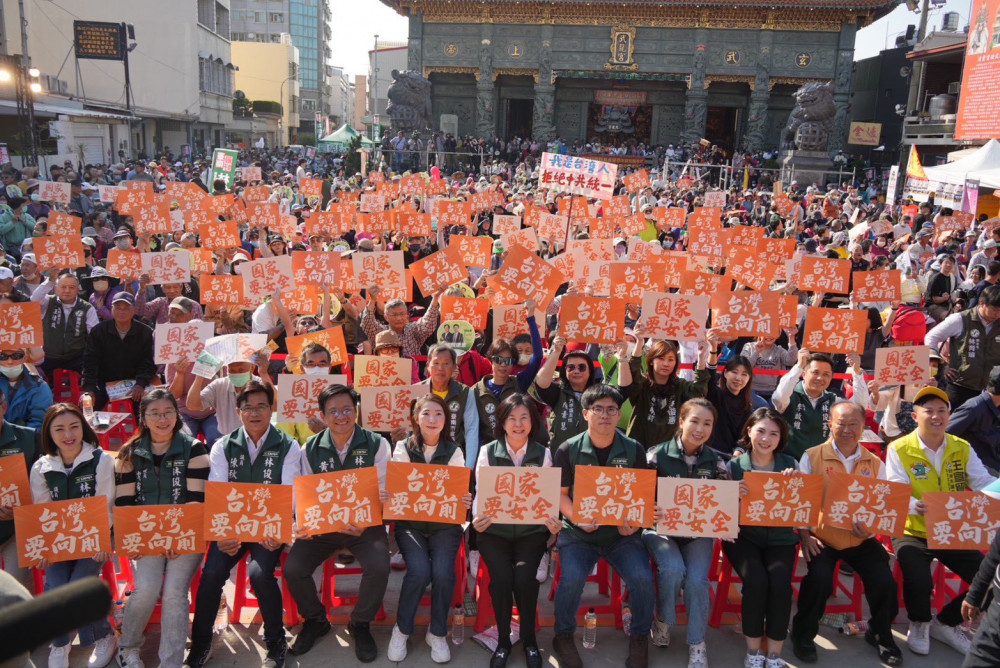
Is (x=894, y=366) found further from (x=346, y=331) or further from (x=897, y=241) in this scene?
(x=897, y=241)

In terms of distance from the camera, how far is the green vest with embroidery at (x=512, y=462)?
416 cm

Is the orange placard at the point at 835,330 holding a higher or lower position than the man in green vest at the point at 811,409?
higher

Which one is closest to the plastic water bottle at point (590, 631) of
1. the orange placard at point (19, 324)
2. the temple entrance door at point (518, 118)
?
the orange placard at point (19, 324)

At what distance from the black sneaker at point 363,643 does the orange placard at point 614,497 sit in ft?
4.02

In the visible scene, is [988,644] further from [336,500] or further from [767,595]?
[336,500]

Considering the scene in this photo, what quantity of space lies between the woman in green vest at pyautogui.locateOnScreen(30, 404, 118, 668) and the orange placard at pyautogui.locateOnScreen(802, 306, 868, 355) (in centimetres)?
477

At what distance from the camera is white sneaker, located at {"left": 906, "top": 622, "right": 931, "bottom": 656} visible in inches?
163

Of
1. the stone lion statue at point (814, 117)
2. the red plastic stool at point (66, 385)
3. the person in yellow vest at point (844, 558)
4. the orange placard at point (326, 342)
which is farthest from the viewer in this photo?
the stone lion statue at point (814, 117)

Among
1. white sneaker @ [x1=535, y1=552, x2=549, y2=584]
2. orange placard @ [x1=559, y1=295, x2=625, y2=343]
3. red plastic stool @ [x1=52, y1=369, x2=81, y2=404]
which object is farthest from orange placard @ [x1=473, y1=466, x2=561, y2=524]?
red plastic stool @ [x1=52, y1=369, x2=81, y2=404]

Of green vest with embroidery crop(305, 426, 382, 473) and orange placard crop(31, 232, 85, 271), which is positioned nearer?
green vest with embroidery crop(305, 426, 382, 473)

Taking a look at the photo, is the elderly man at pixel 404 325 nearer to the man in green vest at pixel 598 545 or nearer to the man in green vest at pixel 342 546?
the man in green vest at pixel 342 546

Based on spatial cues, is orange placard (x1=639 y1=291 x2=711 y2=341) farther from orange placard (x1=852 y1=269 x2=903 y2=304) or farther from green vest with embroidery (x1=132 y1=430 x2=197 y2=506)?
green vest with embroidery (x1=132 y1=430 x2=197 y2=506)

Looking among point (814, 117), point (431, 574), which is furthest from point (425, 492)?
point (814, 117)

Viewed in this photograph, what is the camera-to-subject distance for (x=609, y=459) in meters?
4.22
